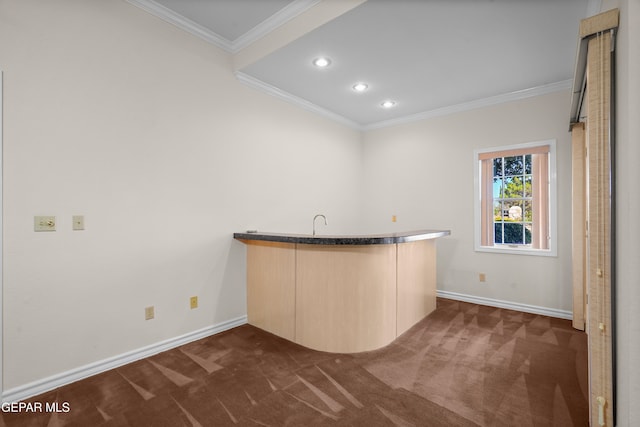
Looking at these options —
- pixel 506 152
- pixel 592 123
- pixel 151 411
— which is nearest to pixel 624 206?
pixel 592 123

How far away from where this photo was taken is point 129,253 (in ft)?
7.88

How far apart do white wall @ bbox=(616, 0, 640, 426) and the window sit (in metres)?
2.74

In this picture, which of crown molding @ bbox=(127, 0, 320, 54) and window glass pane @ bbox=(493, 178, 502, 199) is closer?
crown molding @ bbox=(127, 0, 320, 54)

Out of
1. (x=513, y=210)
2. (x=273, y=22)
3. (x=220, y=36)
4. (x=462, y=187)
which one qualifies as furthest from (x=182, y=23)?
(x=513, y=210)

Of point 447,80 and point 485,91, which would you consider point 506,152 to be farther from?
point 447,80

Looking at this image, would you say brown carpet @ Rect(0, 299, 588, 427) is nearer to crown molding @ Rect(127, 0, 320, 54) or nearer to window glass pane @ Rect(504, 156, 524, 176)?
window glass pane @ Rect(504, 156, 524, 176)

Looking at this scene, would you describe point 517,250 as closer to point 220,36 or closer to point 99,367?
point 220,36

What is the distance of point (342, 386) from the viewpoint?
2035mm

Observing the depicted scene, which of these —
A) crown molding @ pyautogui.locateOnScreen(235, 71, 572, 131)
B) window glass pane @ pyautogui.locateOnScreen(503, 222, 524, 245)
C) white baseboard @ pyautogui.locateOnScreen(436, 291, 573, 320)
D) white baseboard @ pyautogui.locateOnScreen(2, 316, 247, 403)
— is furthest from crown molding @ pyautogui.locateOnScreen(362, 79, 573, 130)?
white baseboard @ pyautogui.locateOnScreen(2, 316, 247, 403)

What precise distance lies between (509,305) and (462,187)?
1.62 metres

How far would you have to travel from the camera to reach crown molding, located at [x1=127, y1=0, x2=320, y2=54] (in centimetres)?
250

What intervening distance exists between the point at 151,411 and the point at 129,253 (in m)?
1.18

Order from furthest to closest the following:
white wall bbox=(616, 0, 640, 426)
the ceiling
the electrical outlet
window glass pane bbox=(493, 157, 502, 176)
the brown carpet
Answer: window glass pane bbox=(493, 157, 502, 176), the ceiling, the electrical outlet, the brown carpet, white wall bbox=(616, 0, 640, 426)

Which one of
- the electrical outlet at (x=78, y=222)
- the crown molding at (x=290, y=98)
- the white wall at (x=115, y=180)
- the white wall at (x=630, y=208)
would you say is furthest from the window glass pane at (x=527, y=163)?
the electrical outlet at (x=78, y=222)
